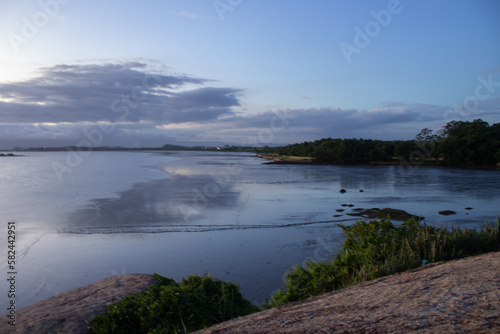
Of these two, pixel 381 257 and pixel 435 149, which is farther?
pixel 435 149

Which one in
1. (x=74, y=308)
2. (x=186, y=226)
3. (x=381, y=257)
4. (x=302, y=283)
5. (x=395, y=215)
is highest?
(x=381, y=257)

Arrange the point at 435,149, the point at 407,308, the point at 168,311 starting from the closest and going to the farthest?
the point at 407,308 → the point at 168,311 → the point at 435,149

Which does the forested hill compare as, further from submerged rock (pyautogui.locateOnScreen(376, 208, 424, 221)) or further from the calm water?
submerged rock (pyautogui.locateOnScreen(376, 208, 424, 221))

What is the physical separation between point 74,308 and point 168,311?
109 centimetres

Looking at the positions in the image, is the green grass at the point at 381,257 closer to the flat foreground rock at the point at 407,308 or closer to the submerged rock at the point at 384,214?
the flat foreground rock at the point at 407,308

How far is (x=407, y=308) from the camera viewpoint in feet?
9.55

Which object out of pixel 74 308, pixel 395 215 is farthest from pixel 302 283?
pixel 395 215

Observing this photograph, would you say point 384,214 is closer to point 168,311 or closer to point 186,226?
point 186,226

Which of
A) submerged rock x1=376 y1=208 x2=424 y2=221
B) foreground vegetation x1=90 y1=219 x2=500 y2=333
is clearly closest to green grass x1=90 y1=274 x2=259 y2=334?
foreground vegetation x1=90 y1=219 x2=500 y2=333

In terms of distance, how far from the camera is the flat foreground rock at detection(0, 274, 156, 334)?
3.75 meters

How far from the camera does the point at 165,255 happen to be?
26.9 feet

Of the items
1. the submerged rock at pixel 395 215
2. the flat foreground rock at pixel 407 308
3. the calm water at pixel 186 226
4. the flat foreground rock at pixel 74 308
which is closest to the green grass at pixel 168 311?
the flat foreground rock at pixel 74 308

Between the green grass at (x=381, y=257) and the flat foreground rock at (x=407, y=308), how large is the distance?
2.01ft

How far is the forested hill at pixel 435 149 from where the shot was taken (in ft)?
134
